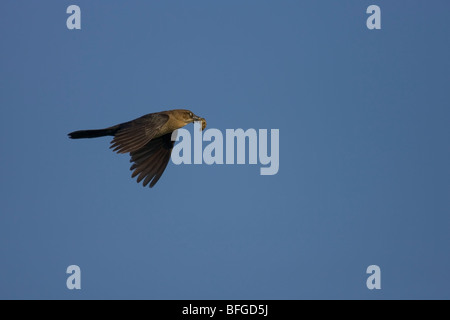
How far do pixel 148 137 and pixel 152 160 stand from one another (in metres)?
1.38

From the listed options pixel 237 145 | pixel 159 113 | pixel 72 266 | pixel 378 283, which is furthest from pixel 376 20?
pixel 72 266

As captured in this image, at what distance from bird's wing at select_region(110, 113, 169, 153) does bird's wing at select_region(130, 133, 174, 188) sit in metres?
0.88

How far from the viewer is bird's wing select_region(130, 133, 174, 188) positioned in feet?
46.1

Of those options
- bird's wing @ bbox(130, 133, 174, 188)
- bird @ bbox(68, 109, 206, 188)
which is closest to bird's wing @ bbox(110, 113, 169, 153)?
bird @ bbox(68, 109, 206, 188)

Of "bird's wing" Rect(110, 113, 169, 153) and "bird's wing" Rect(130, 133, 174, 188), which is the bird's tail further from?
"bird's wing" Rect(130, 133, 174, 188)

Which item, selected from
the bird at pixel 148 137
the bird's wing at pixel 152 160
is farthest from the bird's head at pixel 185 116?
the bird's wing at pixel 152 160

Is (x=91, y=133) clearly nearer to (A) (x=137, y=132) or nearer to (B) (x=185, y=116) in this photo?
(A) (x=137, y=132)

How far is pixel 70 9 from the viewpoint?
16.7 meters

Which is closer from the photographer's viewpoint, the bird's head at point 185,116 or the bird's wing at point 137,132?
the bird's wing at point 137,132

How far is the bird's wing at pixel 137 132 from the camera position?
41.1 feet

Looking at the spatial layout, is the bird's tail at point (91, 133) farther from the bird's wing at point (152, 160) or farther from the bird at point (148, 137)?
the bird's wing at point (152, 160)

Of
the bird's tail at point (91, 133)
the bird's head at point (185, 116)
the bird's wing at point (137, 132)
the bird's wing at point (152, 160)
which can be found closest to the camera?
the bird's wing at point (137, 132)

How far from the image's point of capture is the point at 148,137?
505 inches
